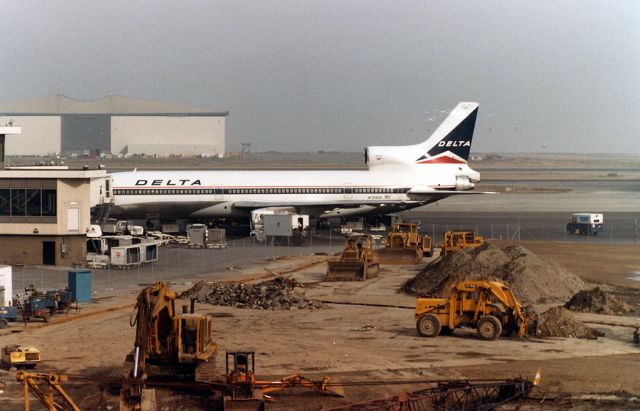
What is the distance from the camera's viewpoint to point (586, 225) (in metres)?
70.9

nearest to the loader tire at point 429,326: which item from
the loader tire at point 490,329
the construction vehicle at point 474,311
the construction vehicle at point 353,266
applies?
the construction vehicle at point 474,311

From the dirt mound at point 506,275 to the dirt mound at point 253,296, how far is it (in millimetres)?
6009

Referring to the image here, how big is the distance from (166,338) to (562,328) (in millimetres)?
14764

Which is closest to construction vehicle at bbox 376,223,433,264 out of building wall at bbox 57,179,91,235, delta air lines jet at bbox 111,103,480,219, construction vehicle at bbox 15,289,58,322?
delta air lines jet at bbox 111,103,480,219

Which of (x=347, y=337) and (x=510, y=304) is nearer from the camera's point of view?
(x=510, y=304)

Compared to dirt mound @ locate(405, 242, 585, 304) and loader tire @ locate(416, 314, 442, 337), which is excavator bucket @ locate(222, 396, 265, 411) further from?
dirt mound @ locate(405, 242, 585, 304)

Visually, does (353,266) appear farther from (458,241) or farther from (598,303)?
(598,303)

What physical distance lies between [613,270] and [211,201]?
29.1 m

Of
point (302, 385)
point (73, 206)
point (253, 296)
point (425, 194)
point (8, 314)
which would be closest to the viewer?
point (302, 385)

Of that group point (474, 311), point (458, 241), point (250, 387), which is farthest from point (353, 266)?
point (250, 387)

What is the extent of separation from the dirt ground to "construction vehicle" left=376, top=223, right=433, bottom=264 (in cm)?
1254

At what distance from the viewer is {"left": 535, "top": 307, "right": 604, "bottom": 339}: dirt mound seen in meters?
34.8

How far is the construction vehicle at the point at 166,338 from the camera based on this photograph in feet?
84.5

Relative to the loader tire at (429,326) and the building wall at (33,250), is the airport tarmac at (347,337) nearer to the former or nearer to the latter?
the loader tire at (429,326)
